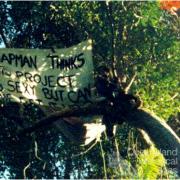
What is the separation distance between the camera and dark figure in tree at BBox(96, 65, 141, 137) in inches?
380

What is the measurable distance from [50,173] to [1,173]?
7.00 ft

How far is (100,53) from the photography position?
14430mm

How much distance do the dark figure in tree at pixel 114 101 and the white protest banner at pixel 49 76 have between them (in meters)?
0.35

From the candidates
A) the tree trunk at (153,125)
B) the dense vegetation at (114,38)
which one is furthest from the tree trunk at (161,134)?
the dense vegetation at (114,38)

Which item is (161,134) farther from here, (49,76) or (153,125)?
(49,76)

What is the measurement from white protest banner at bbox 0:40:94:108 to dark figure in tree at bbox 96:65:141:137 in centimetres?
35

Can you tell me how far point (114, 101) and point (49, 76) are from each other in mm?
1662

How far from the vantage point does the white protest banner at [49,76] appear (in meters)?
9.86

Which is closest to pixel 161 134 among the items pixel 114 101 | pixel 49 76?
pixel 114 101

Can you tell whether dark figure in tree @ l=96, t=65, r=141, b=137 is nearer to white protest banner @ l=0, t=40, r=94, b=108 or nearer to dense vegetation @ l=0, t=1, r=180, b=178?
white protest banner @ l=0, t=40, r=94, b=108

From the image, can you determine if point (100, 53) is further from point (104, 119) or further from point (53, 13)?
point (104, 119)

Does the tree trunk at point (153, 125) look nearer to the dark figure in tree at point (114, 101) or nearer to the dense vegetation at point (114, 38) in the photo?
the dark figure in tree at point (114, 101)

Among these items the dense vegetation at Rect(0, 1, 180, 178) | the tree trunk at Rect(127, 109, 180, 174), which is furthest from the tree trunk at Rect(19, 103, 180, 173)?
the dense vegetation at Rect(0, 1, 180, 178)

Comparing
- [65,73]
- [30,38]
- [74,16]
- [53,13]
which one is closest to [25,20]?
[30,38]
